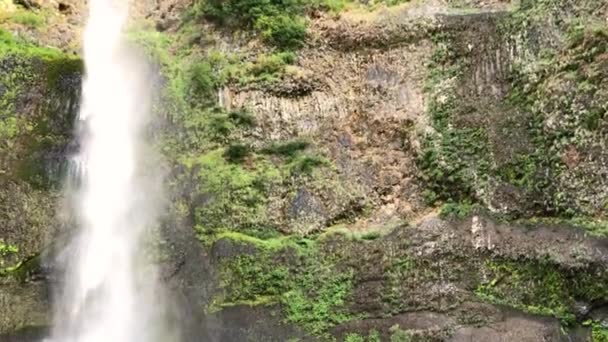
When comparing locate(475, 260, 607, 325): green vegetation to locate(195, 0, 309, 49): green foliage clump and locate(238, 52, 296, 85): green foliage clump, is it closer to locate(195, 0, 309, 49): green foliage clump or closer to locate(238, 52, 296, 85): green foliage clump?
locate(238, 52, 296, 85): green foliage clump

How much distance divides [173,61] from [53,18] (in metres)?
3.76

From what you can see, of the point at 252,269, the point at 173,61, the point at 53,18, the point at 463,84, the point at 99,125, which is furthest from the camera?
the point at 53,18

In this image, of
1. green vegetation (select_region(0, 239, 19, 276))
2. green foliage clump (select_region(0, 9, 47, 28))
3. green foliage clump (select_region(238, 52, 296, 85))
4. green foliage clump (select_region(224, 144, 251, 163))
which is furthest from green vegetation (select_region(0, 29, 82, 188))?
green foliage clump (select_region(238, 52, 296, 85))

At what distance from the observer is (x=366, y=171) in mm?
12648

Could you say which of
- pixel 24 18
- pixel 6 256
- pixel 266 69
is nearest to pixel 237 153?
pixel 266 69

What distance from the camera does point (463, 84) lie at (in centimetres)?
1273

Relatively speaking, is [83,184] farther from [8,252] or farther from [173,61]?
[173,61]

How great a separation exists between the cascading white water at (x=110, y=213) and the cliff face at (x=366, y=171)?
47 cm

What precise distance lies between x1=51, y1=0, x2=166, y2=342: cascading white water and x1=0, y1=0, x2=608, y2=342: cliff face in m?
0.47

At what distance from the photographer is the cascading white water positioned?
39.0 feet

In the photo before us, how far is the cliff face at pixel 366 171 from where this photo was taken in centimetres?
1038

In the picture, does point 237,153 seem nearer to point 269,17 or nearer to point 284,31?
Answer: point 284,31

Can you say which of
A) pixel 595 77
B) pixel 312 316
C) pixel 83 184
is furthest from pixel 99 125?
pixel 595 77

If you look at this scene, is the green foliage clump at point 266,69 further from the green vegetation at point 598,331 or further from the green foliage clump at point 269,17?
the green vegetation at point 598,331
